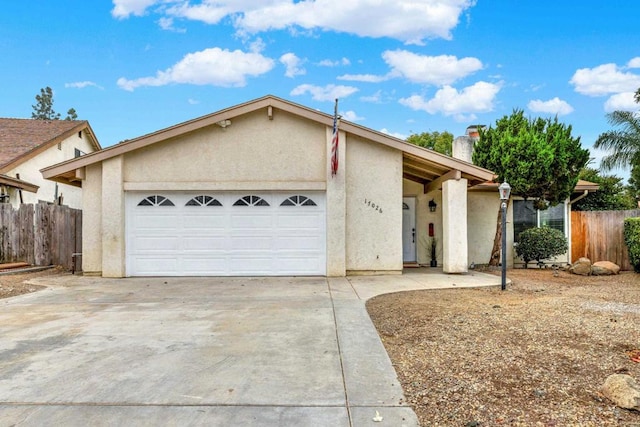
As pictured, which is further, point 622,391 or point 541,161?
point 541,161

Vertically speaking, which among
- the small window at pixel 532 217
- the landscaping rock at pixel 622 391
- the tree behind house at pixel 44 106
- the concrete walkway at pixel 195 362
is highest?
the tree behind house at pixel 44 106

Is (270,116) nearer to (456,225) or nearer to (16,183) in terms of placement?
(456,225)

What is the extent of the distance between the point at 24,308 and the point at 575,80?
2485 centimetres

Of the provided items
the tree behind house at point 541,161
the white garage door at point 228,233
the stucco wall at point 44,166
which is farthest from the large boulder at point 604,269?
the stucco wall at point 44,166

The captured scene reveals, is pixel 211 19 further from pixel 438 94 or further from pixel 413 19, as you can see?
pixel 438 94

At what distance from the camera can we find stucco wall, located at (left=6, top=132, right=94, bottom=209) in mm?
15461

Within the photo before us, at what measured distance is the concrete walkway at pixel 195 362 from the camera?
304 centimetres

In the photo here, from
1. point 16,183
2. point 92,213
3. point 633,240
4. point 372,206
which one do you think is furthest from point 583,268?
point 16,183

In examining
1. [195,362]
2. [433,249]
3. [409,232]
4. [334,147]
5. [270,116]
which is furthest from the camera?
[409,232]

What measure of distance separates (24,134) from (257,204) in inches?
548

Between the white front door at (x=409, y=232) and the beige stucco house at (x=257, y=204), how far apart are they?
2.38 metres

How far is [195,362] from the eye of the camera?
4090 millimetres

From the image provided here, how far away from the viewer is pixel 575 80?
2117 cm

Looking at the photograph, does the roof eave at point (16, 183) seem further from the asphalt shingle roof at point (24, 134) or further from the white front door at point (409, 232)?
the white front door at point (409, 232)
